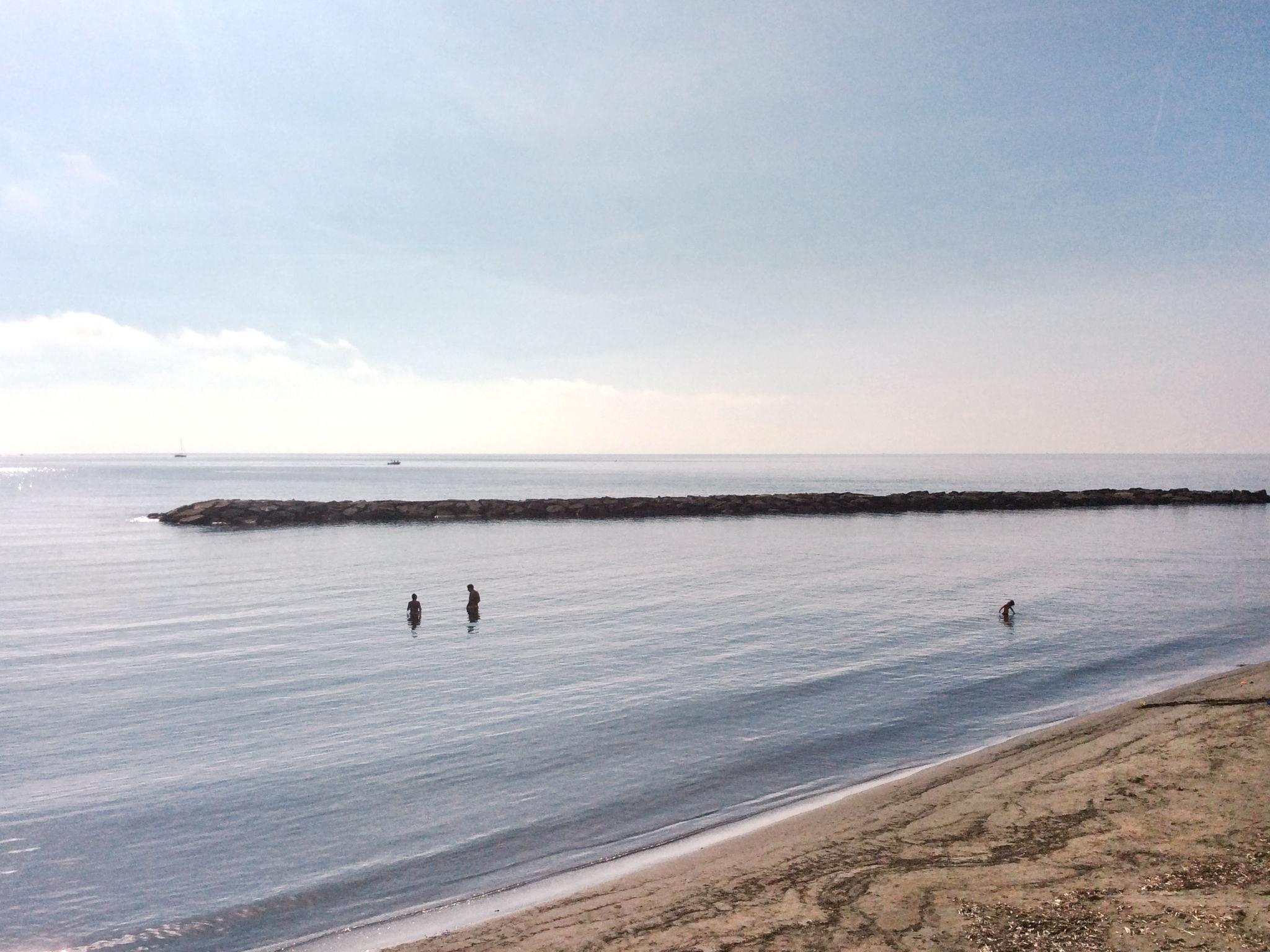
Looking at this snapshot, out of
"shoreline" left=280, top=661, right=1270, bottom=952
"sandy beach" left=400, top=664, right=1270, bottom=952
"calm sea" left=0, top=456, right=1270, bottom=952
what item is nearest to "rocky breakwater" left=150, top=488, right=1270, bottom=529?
"calm sea" left=0, top=456, right=1270, bottom=952

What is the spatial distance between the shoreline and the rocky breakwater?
2574 inches

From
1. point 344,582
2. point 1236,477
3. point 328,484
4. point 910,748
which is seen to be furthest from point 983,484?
point 910,748

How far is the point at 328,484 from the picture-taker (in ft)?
528

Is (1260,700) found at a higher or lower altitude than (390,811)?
higher

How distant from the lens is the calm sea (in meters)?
10.6

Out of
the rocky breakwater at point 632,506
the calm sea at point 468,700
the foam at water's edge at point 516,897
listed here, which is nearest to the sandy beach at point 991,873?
the foam at water's edge at point 516,897

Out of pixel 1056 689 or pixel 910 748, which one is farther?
pixel 1056 689

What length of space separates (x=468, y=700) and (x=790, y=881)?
11.0 metres

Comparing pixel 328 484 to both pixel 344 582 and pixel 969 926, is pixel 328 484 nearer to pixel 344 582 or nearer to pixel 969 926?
pixel 344 582

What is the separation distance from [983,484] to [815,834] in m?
162

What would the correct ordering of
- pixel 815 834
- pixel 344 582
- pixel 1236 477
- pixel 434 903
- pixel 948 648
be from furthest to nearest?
pixel 1236 477
pixel 344 582
pixel 948 648
pixel 815 834
pixel 434 903

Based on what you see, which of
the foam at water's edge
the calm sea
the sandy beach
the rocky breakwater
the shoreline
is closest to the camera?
the sandy beach

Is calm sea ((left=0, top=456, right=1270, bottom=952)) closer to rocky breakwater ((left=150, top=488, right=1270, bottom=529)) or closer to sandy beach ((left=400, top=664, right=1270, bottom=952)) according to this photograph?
sandy beach ((left=400, top=664, right=1270, bottom=952))

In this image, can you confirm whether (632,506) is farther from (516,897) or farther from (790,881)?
(790,881)
